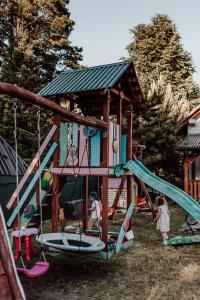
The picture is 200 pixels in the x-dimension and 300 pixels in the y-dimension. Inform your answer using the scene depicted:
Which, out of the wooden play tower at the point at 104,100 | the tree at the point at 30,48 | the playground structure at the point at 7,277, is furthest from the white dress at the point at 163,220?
the tree at the point at 30,48

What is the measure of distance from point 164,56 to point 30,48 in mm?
16120

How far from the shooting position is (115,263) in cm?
830

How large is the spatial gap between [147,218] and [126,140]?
6305 mm

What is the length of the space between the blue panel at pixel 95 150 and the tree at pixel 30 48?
1326 cm

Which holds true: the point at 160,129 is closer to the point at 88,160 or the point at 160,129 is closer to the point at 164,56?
the point at 88,160

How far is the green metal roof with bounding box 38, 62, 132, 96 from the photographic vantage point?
8961 mm

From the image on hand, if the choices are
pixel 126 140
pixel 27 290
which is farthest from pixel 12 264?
pixel 126 140

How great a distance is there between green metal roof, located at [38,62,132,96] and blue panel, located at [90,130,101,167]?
1.23 metres

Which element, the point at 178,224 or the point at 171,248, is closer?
the point at 171,248

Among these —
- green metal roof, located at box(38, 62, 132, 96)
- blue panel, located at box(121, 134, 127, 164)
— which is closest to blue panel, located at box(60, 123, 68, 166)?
green metal roof, located at box(38, 62, 132, 96)

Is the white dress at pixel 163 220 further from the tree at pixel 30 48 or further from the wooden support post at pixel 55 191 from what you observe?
the tree at pixel 30 48

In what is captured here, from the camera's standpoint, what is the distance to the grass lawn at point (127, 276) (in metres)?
6.28

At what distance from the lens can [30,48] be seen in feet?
76.5

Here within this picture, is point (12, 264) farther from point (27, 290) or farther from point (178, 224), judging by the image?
point (178, 224)
